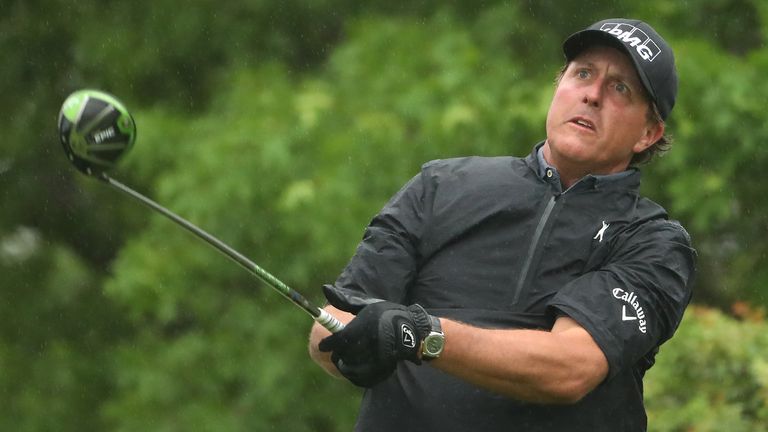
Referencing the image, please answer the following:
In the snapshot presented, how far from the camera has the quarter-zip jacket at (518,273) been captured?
12.3ft

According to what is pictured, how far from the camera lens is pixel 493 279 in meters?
3.81

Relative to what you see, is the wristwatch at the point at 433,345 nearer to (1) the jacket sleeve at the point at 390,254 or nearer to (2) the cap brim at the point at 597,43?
(1) the jacket sleeve at the point at 390,254

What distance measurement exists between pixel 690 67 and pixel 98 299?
18.9 ft

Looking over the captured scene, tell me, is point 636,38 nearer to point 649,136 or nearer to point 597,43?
point 597,43

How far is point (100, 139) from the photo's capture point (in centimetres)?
342

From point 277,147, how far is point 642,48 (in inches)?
208

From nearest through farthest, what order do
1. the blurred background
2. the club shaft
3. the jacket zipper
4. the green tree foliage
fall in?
the club shaft < the jacket zipper < the green tree foliage < the blurred background

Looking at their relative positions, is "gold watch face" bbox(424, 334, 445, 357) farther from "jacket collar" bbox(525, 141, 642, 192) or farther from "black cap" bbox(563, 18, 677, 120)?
"black cap" bbox(563, 18, 677, 120)

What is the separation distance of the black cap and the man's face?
0.03 meters

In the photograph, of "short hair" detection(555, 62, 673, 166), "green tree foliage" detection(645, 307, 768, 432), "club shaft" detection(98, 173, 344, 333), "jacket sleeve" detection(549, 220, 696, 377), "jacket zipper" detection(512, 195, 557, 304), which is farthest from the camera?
"green tree foliage" detection(645, 307, 768, 432)

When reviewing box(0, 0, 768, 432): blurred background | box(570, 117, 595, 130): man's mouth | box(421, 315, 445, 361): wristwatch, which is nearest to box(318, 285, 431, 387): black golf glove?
box(421, 315, 445, 361): wristwatch

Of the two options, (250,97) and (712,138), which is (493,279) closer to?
(712,138)

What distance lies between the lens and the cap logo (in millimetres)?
3959

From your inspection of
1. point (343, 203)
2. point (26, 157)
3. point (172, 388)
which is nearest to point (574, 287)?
point (343, 203)
